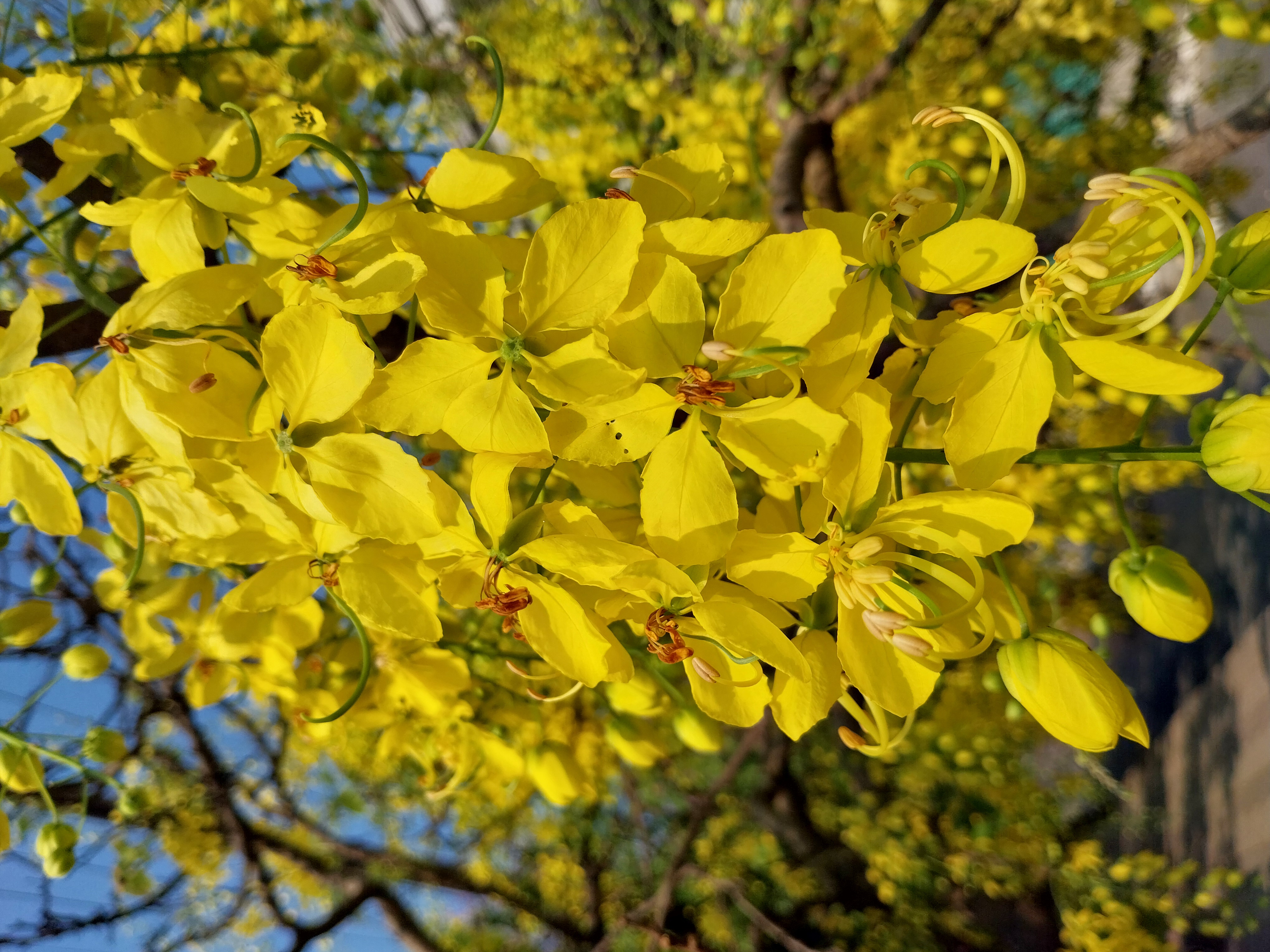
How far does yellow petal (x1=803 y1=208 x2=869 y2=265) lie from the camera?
50 cm

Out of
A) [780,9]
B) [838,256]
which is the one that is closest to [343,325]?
[838,256]

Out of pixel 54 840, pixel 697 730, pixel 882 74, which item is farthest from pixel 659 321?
pixel 882 74

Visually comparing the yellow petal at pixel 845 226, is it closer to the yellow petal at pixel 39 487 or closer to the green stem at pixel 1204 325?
the green stem at pixel 1204 325

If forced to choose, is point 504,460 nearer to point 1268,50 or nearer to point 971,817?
point 971,817

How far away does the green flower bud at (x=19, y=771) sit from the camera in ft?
2.41

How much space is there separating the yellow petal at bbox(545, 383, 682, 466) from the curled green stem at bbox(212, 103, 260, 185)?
289 mm

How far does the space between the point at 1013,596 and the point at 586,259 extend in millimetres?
378

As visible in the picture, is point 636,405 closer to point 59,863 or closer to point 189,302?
point 189,302

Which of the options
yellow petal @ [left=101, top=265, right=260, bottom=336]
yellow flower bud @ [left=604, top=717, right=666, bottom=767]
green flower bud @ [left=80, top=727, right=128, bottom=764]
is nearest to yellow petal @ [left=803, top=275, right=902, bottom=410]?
yellow petal @ [left=101, top=265, right=260, bottom=336]

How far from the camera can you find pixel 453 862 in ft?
9.87

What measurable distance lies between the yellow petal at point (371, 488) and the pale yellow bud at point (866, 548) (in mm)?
255

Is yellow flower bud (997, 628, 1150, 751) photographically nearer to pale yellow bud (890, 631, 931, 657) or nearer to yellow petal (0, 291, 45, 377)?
pale yellow bud (890, 631, 931, 657)

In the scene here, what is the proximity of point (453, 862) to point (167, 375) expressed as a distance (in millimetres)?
3058

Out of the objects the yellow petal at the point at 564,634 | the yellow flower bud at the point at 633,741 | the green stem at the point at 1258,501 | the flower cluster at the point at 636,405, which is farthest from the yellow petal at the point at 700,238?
the yellow flower bud at the point at 633,741
